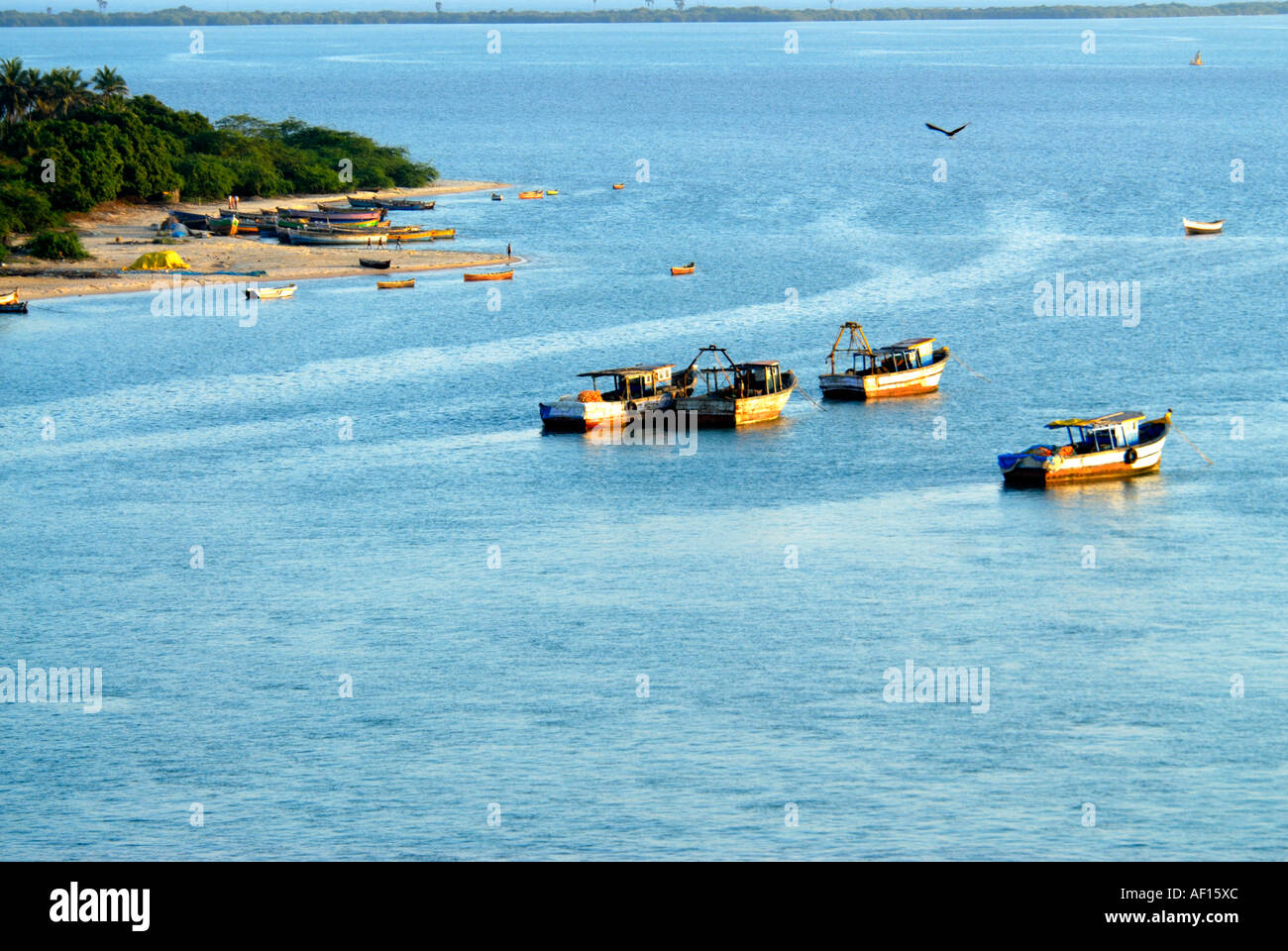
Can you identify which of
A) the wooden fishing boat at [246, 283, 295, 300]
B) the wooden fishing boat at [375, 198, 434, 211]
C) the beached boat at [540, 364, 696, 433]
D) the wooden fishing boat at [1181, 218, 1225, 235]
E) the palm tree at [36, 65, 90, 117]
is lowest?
the beached boat at [540, 364, 696, 433]

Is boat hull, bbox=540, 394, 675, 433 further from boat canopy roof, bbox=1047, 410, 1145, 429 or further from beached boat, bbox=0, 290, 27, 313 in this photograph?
beached boat, bbox=0, 290, 27, 313

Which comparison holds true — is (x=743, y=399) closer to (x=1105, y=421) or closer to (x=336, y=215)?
(x=1105, y=421)

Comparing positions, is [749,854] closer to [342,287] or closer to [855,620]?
[855,620]

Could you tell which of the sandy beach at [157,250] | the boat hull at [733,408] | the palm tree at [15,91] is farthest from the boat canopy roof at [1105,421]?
the palm tree at [15,91]

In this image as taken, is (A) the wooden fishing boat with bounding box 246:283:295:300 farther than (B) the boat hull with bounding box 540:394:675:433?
Yes

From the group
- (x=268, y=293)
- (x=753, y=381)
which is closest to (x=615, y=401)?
(x=753, y=381)

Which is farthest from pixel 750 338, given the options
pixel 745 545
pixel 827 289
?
pixel 745 545

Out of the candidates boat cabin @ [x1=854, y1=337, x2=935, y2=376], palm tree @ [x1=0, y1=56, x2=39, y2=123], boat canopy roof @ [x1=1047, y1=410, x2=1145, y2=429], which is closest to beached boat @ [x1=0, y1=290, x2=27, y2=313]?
palm tree @ [x1=0, y1=56, x2=39, y2=123]
